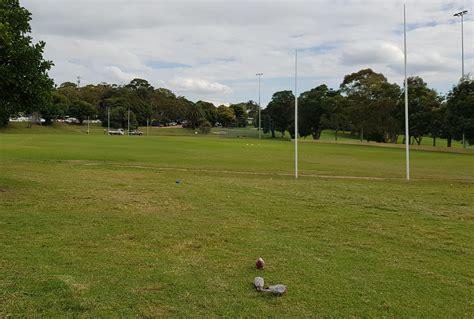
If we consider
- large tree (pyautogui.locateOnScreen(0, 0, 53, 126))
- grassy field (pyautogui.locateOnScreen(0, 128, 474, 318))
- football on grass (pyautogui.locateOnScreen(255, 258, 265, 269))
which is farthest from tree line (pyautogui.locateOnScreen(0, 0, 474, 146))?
football on grass (pyautogui.locateOnScreen(255, 258, 265, 269))

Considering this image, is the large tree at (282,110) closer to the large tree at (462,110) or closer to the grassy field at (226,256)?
the large tree at (462,110)

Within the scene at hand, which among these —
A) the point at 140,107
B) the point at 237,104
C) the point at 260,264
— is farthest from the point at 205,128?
the point at 260,264

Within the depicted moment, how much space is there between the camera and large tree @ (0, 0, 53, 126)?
12242 mm

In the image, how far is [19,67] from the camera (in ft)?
41.5

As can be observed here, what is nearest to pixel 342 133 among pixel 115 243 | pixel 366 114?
pixel 366 114

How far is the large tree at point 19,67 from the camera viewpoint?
482 inches

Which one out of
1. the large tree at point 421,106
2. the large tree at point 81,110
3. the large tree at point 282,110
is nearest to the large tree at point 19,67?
the large tree at point 421,106

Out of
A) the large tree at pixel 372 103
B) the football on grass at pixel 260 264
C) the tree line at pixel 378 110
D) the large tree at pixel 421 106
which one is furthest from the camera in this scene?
the large tree at pixel 372 103

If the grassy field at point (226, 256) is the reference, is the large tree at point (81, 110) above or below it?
above

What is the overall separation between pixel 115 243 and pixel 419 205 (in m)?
8.90

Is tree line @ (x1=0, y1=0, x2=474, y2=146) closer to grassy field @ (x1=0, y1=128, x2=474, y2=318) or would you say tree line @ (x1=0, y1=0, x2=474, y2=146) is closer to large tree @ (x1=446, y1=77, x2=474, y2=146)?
large tree @ (x1=446, y1=77, x2=474, y2=146)

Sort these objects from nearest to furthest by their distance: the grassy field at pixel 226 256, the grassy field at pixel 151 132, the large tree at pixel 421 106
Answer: the grassy field at pixel 226 256
the large tree at pixel 421 106
the grassy field at pixel 151 132

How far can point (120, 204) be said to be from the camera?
11.9 m

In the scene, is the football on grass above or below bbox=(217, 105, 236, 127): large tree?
below
